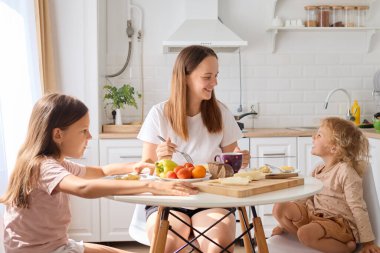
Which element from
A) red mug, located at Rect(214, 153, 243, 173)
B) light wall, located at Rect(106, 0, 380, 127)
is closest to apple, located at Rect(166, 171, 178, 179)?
red mug, located at Rect(214, 153, 243, 173)

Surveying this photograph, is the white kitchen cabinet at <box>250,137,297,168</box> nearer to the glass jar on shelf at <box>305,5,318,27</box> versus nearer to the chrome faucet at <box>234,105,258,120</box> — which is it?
the chrome faucet at <box>234,105,258,120</box>

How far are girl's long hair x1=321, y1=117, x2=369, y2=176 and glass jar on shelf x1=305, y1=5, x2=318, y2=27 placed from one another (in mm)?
2128

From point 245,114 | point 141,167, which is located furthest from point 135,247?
point 141,167

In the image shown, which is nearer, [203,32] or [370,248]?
[370,248]

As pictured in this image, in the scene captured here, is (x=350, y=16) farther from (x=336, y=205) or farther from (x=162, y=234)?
(x=162, y=234)

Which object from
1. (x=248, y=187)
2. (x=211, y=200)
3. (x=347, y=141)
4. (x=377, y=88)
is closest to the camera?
(x=211, y=200)

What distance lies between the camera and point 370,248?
224 centimetres

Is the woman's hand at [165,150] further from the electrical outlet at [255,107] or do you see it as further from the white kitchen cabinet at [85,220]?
the electrical outlet at [255,107]

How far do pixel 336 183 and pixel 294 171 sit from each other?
297 millimetres

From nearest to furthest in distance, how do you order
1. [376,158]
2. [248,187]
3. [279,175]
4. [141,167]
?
[248,187] → [279,175] → [141,167] → [376,158]

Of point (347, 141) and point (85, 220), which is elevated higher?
point (347, 141)

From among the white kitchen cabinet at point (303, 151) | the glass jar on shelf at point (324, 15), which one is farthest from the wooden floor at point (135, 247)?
the glass jar on shelf at point (324, 15)

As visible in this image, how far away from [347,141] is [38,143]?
1.40m

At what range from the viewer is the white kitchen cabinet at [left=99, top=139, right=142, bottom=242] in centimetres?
401
